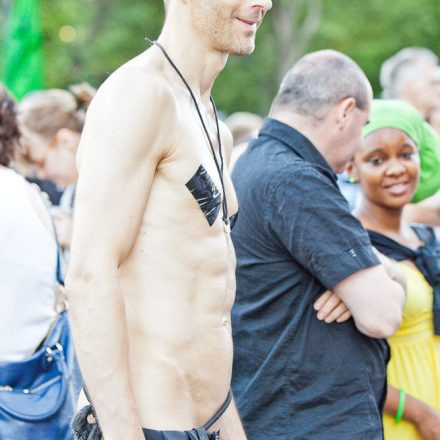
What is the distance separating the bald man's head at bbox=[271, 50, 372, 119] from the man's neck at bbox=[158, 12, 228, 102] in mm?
974

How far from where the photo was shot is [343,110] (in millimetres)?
3477

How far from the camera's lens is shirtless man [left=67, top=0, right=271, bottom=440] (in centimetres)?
217

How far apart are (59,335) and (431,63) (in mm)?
6170

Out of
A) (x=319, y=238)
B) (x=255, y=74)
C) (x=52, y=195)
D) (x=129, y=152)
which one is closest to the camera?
(x=129, y=152)

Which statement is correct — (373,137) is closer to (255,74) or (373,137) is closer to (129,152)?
(129,152)

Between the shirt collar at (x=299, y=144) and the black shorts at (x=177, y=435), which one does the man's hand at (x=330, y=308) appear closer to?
the shirt collar at (x=299, y=144)

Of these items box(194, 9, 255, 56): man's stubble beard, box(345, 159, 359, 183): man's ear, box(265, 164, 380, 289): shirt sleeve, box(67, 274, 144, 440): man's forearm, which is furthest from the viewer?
box(345, 159, 359, 183): man's ear

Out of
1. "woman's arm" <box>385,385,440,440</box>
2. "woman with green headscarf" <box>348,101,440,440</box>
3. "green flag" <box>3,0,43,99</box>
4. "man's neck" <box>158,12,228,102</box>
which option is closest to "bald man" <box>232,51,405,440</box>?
"woman's arm" <box>385,385,440,440</box>

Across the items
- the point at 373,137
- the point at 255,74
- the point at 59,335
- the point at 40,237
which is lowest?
the point at 255,74

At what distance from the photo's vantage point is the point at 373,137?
4133mm

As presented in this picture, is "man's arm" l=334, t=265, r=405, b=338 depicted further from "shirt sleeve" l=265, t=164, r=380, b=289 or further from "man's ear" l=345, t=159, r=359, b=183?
"man's ear" l=345, t=159, r=359, b=183

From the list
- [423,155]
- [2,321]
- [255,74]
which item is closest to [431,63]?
[423,155]

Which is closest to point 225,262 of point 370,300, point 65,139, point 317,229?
point 317,229

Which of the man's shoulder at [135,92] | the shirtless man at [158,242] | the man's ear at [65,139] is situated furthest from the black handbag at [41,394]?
the man's ear at [65,139]
